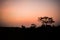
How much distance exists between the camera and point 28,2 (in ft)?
12.5
